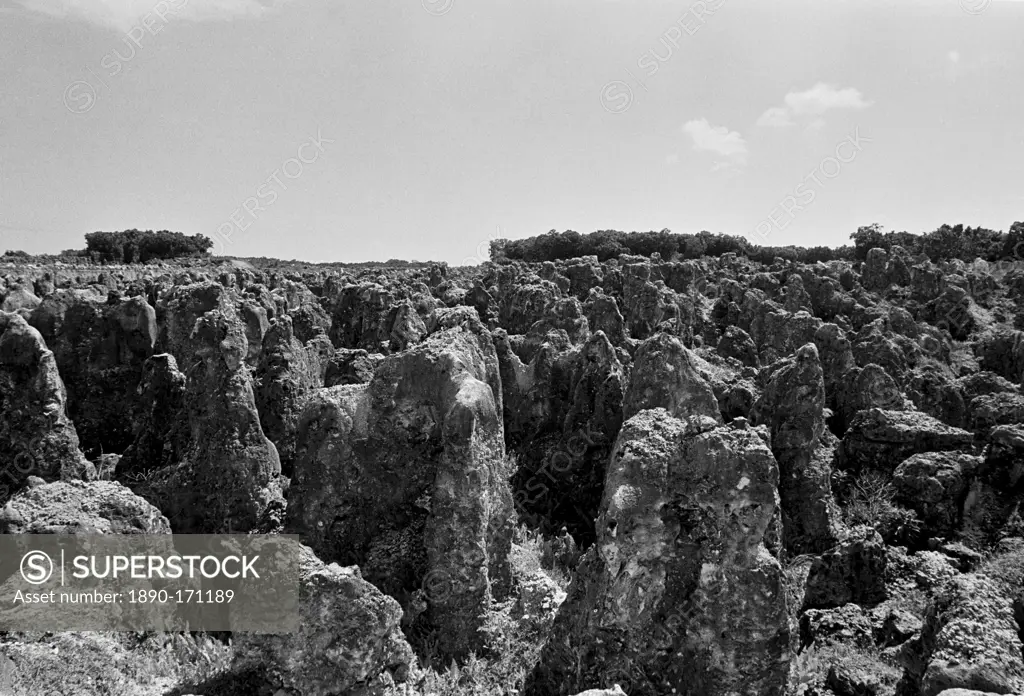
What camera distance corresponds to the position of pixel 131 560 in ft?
15.5

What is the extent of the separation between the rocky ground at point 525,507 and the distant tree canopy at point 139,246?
184ft

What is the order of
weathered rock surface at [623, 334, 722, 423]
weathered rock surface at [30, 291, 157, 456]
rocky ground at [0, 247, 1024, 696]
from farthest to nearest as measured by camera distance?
weathered rock surface at [30, 291, 157, 456] < weathered rock surface at [623, 334, 722, 423] < rocky ground at [0, 247, 1024, 696]

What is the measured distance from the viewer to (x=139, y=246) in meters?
63.5

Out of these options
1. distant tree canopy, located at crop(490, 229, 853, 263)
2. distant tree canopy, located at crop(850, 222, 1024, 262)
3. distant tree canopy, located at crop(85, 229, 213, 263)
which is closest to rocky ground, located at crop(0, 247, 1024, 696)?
distant tree canopy, located at crop(850, 222, 1024, 262)

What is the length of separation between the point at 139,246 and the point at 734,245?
2292 inches

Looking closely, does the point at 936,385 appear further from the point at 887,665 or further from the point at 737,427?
the point at 737,427

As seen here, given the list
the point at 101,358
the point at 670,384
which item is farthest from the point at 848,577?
the point at 101,358

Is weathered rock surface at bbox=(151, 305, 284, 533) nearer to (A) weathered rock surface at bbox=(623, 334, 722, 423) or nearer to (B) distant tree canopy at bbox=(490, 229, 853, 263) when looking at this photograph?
(A) weathered rock surface at bbox=(623, 334, 722, 423)

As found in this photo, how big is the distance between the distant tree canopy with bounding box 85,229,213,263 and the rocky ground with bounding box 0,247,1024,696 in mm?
56017

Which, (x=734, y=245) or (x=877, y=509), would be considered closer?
(x=877, y=509)

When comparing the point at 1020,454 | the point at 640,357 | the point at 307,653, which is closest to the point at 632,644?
the point at 307,653

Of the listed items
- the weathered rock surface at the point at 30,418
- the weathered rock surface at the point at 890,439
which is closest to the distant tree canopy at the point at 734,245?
the weathered rock surface at the point at 890,439

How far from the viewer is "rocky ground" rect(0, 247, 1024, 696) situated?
14.0 feet

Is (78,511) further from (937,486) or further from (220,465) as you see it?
(937,486)
